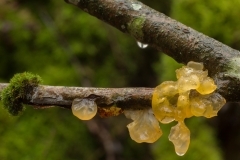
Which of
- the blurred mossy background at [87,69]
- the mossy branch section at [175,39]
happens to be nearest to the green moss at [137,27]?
the mossy branch section at [175,39]

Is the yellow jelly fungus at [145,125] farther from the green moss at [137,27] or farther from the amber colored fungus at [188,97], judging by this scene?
the green moss at [137,27]

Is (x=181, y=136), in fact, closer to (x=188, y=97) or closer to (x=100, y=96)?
(x=188, y=97)

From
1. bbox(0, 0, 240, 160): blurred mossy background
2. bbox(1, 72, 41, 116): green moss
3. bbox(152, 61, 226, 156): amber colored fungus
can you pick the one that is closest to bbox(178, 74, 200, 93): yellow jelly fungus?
bbox(152, 61, 226, 156): amber colored fungus

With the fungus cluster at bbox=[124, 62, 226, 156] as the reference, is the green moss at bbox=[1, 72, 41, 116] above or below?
below

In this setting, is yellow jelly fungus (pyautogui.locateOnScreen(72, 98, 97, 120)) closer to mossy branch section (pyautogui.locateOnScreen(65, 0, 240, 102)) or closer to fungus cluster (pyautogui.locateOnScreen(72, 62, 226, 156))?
fungus cluster (pyautogui.locateOnScreen(72, 62, 226, 156))

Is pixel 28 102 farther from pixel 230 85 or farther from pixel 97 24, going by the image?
pixel 97 24

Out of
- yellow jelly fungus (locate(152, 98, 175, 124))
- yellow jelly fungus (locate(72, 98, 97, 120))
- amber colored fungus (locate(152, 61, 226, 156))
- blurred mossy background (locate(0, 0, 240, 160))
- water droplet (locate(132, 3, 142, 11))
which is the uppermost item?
water droplet (locate(132, 3, 142, 11))

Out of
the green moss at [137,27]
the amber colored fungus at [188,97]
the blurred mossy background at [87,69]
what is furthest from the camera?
the blurred mossy background at [87,69]
